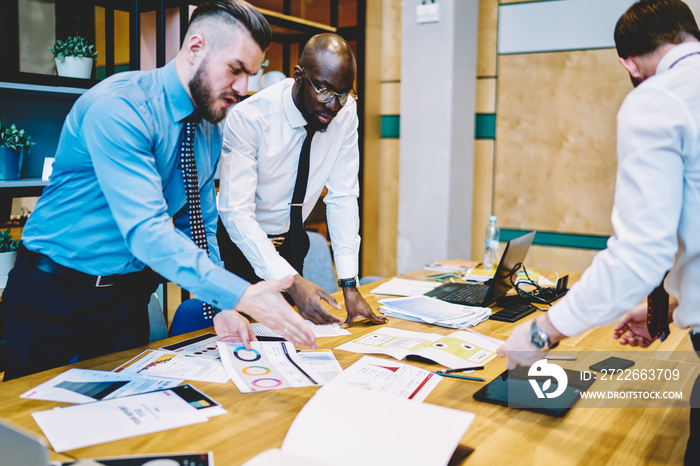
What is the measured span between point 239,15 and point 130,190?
0.52 metres

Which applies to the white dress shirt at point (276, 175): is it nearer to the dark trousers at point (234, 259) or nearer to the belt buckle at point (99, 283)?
the dark trousers at point (234, 259)

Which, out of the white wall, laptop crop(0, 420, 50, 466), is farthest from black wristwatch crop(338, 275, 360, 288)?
the white wall

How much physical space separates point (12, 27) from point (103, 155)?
184 centimetres

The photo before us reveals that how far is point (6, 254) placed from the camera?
8.95ft

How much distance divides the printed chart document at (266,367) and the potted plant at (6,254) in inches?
66.9

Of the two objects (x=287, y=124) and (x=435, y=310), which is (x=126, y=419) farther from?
(x=287, y=124)

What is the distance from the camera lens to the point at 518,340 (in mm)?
1208

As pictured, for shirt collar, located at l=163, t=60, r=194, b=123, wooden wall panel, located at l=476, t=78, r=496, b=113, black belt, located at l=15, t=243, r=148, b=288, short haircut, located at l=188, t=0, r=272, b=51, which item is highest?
wooden wall panel, located at l=476, t=78, r=496, b=113

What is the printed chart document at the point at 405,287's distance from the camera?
92.6 inches

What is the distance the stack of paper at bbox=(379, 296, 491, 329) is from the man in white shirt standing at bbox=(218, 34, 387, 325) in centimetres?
10

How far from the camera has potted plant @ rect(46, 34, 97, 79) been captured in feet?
9.55

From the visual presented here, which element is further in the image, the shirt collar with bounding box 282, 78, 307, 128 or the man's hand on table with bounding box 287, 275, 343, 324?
the shirt collar with bounding box 282, 78, 307, 128

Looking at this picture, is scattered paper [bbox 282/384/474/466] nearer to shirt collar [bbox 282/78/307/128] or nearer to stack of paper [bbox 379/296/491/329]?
stack of paper [bbox 379/296/491/329]

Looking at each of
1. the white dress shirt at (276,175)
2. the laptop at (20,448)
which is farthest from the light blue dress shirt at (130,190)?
the laptop at (20,448)
